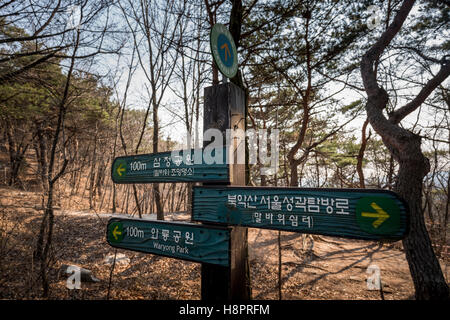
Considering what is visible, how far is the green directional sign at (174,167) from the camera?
1663 millimetres

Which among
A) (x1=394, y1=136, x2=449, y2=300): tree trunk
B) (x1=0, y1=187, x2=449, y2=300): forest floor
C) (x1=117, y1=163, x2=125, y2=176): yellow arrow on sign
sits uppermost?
(x1=117, y1=163, x2=125, y2=176): yellow arrow on sign

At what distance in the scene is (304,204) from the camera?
1.34 meters

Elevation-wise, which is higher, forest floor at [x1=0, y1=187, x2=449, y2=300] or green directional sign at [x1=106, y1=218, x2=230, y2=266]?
green directional sign at [x1=106, y1=218, x2=230, y2=266]

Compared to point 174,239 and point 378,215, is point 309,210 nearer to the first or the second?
point 378,215

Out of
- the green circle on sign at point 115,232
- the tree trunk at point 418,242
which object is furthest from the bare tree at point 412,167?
the green circle on sign at point 115,232

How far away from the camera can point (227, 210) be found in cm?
160

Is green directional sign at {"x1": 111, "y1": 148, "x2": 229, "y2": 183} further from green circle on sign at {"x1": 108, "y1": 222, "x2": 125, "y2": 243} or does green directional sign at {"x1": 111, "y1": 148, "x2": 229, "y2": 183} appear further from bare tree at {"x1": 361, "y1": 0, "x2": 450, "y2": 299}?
bare tree at {"x1": 361, "y1": 0, "x2": 450, "y2": 299}

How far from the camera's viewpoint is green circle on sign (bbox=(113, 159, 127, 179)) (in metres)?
2.20

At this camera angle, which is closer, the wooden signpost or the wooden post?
the wooden signpost

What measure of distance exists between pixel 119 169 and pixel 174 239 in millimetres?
1069

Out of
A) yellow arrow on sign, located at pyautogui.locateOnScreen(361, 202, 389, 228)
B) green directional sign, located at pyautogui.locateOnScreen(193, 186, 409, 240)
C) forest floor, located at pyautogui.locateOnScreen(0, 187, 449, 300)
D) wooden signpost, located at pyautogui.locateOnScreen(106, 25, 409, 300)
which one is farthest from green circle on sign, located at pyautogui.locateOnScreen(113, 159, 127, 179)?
yellow arrow on sign, located at pyautogui.locateOnScreen(361, 202, 389, 228)

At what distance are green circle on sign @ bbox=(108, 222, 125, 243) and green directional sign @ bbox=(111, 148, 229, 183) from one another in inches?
17.7
